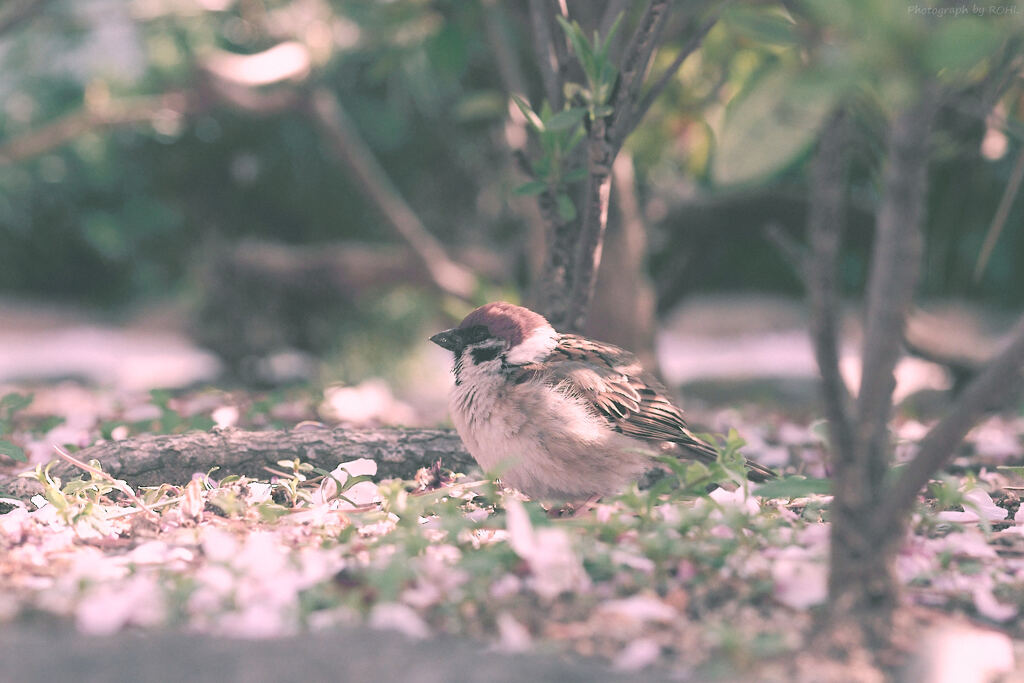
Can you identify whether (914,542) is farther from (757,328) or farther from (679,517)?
(757,328)

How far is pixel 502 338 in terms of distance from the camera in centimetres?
323

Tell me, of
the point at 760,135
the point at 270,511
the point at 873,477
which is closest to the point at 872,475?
the point at 873,477

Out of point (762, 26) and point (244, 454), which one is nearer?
point (762, 26)

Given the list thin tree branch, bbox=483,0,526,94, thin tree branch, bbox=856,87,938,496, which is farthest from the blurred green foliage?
thin tree branch, bbox=856,87,938,496

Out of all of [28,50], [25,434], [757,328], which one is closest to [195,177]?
[28,50]

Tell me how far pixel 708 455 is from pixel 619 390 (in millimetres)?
404

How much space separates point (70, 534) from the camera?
7.96 feet

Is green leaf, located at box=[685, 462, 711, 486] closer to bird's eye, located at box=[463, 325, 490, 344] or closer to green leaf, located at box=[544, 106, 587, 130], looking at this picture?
green leaf, located at box=[544, 106, 587, 130]

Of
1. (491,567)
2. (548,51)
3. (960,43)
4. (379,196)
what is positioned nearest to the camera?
(960,43)

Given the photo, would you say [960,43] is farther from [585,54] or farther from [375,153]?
[375,153]

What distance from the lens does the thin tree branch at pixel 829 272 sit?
5.67 ft

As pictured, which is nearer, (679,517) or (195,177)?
(679,517)

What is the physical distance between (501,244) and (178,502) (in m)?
7.05

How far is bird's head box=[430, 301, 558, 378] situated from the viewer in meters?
3.19
